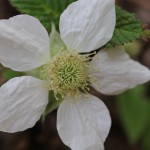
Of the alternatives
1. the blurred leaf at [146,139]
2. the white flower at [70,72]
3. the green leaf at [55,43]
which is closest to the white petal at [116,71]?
the white flower at [70,72]

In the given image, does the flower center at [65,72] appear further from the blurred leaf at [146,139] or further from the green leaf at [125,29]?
the blurred leaf at [146,139]

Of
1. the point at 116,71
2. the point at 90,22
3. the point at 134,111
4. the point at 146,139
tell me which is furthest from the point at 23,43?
the point at 146,139

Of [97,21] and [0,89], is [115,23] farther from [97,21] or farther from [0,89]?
[0,89]

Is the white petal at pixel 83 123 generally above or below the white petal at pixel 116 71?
below

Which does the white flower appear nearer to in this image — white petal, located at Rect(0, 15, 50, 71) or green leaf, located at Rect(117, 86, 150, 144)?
white petal, located at Rect(0, 15, 50, 71)

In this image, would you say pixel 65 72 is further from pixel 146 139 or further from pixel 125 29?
pixel 146 139
